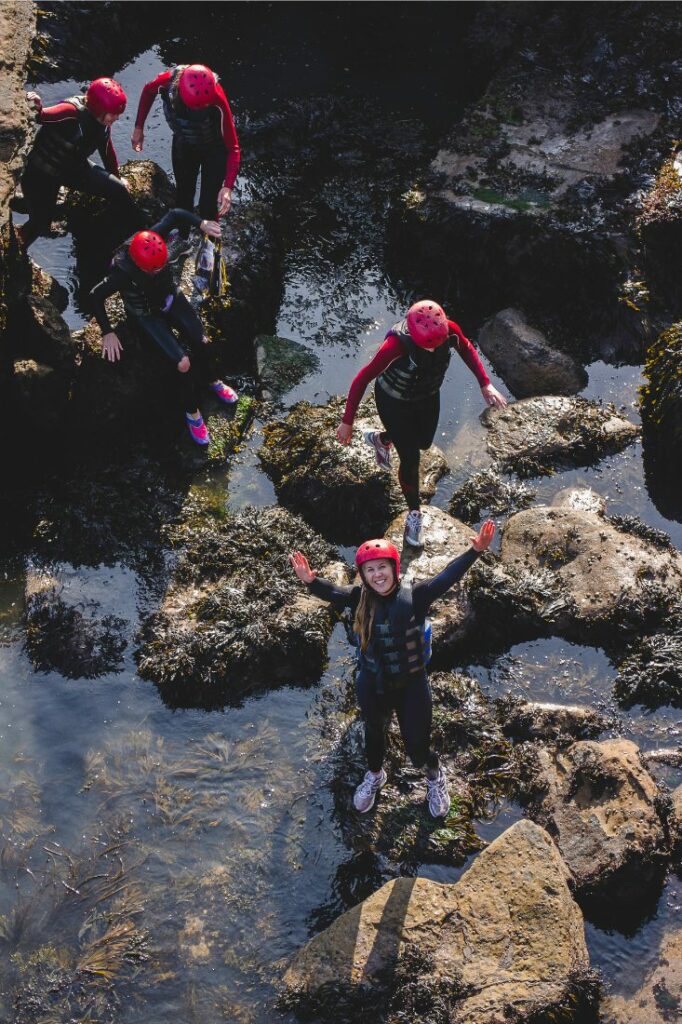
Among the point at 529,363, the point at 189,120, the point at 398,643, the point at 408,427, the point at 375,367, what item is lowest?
the point at 398,643

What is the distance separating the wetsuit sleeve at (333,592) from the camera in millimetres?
5922

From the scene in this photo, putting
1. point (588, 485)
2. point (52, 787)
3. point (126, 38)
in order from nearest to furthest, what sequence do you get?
1. point (52, 787)
2. point (588, 485)
3. point (126, 38)

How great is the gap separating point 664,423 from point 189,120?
199 inches

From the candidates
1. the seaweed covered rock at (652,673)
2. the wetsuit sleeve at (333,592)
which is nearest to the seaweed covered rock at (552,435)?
the seaweed covered rock at (652,673)

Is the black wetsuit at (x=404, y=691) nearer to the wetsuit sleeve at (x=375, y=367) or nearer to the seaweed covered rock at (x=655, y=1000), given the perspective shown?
the wetsuit sleeve at (x=375, y=367)

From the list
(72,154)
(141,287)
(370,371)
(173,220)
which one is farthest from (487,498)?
(72,154)

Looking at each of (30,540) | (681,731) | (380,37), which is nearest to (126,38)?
(380,37)

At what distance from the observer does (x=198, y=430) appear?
8.52 m

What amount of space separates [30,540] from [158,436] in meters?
1.51

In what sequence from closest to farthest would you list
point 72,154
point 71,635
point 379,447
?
point 71,635, point 379,447, point 72,154

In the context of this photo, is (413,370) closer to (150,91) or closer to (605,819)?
(605,819)

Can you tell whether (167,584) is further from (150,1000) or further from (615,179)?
(615,179)

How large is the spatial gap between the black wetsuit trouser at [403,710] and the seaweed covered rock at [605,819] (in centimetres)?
97

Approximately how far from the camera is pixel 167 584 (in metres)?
7.76
